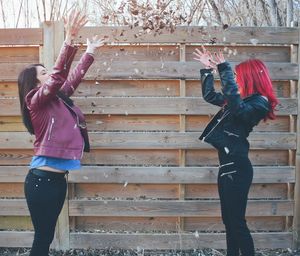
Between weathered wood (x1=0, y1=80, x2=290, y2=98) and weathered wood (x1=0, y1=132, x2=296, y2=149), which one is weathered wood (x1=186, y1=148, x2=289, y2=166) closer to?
weathered wood (x1=0, y1=132, x2=296, y2=149)

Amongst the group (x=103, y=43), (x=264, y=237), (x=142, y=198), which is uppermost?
(x=103, y=43)

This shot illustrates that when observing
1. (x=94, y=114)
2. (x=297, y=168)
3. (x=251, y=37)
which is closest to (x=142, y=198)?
(x=94, y=114)

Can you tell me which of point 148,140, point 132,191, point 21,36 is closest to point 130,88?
point 148,140

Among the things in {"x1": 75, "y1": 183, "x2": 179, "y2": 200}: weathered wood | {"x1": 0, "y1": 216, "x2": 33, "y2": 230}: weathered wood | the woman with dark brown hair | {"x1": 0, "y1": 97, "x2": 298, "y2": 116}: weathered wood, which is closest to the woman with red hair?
{"x1": 0, "y1": 97, "x2": 298, "y2": 116}: weathered wood

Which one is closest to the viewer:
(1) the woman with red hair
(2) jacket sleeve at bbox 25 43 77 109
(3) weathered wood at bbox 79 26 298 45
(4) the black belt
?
(2) jacket sleeve at bbox 25 43 77 109

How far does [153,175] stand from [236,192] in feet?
3.38

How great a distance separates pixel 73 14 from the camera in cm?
313

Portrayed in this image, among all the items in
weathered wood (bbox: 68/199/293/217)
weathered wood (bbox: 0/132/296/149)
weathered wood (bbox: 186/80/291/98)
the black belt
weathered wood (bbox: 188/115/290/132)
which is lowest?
weathered wood (bbox: 68/199/293/217)

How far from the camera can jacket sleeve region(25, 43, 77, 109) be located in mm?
2930

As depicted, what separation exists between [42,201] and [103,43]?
64.8 inches

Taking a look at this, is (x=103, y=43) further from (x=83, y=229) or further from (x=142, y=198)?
(x=83, y=229)

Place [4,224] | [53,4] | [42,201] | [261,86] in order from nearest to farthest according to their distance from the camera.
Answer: [42,201]
[261,86]
[4,224]
[53,4]

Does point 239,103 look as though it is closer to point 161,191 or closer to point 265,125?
point 265,125

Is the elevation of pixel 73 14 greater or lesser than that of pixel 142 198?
greater
